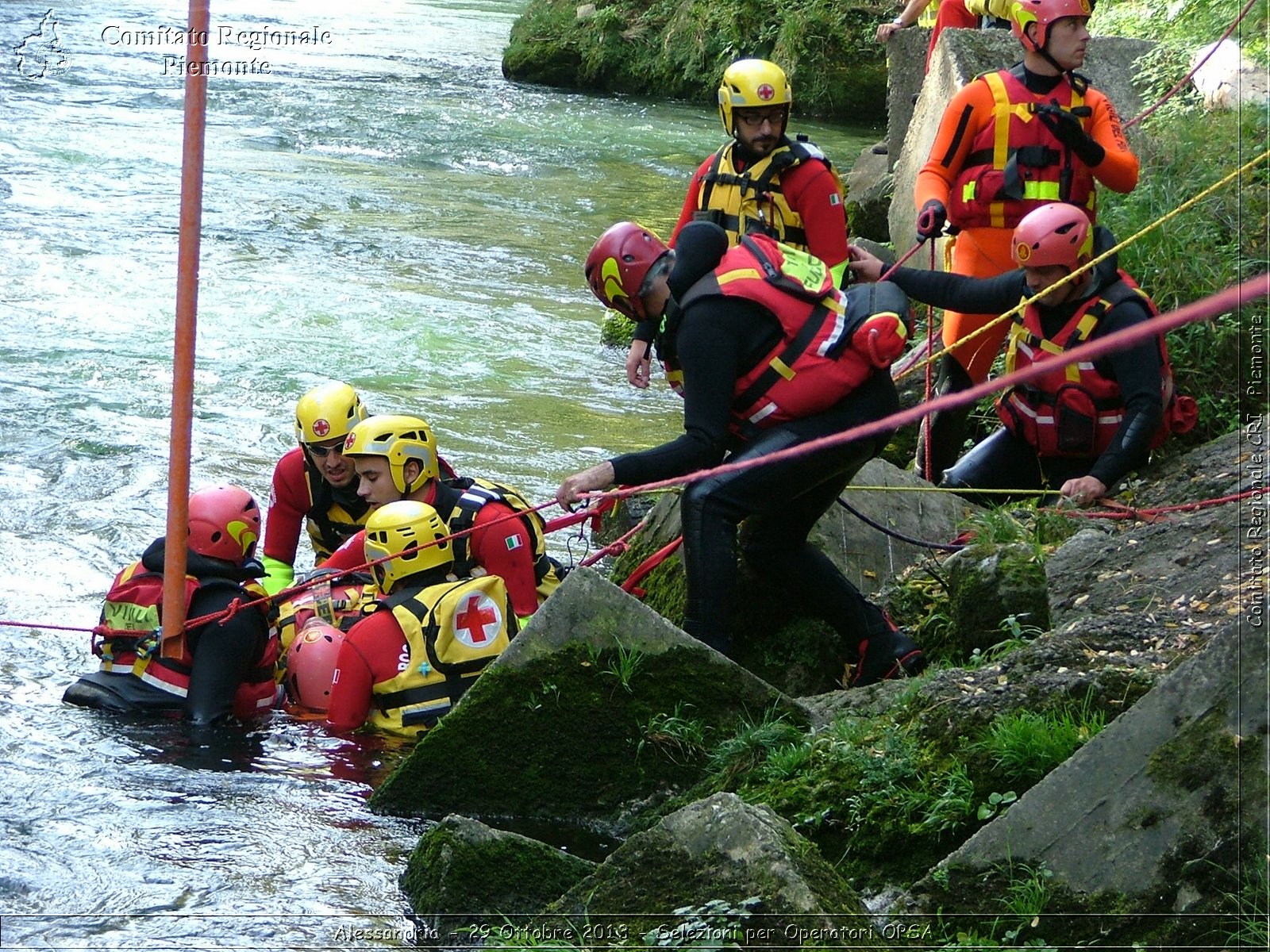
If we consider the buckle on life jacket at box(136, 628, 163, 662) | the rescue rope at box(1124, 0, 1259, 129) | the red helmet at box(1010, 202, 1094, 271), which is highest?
the rescue rope at box(1124, 0, 1259, 129)

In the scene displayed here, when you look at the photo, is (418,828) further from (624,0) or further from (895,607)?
(624,0)

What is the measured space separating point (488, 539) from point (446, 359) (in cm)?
660

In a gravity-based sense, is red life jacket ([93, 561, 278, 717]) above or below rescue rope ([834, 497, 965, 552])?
below

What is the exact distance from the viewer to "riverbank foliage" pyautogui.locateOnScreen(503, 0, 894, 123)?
24.8 meters

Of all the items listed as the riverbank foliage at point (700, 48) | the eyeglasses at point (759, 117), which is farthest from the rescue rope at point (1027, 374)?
the riverbank foliage at point (700, 48)

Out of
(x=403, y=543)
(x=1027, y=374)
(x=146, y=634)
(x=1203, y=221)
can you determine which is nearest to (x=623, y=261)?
(x=403, y=543)

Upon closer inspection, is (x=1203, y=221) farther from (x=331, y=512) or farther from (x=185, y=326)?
(x=185, y=326)

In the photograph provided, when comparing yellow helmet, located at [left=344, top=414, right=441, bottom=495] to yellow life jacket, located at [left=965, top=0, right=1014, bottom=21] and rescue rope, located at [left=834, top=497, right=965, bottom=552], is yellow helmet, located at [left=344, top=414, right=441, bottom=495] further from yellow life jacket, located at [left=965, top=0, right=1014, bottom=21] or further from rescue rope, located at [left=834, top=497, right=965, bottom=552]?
yellow life jacket, located at [left=965, top=0, right=1014, bottom=21]

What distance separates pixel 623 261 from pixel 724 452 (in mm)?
839

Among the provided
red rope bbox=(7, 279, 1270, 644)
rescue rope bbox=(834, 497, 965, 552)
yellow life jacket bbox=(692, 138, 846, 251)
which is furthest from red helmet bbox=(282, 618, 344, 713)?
yellow life jacket bbox=(692, 138, 846, 251)

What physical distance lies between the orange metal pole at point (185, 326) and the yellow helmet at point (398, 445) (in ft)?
3.25

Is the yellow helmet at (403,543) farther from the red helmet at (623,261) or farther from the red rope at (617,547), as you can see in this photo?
the red helmet at (623,261)

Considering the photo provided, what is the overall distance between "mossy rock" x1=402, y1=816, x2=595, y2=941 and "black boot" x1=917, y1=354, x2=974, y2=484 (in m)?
3.98

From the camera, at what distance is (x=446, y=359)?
1324 centimetres
